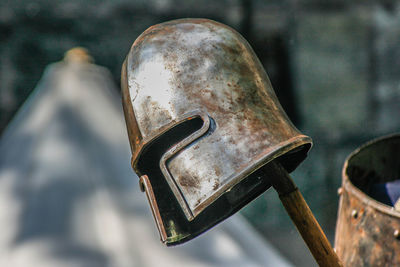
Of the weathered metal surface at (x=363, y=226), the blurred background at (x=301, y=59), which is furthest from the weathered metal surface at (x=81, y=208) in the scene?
the blurred background at (x=301, y=59)

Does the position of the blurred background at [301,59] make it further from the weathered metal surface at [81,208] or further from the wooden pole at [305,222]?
the wooden pole at [305,222]

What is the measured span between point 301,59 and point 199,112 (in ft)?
6.62

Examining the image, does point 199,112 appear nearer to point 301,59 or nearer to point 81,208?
point 81,208

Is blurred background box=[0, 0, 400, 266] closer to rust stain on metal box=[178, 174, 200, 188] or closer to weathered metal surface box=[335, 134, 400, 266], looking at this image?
weathered metal surface box=[335, 134, 400, 266]

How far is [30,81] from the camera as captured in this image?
86.4 inches

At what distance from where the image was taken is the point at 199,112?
46 cm

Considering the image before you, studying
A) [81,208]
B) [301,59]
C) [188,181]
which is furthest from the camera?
[301,59]

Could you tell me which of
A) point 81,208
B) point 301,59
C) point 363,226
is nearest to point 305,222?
point 363,226

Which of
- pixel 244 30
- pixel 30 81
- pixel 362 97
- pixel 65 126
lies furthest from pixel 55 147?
pixel 362 97

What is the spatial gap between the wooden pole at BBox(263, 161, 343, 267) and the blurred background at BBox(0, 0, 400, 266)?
6.07 ft

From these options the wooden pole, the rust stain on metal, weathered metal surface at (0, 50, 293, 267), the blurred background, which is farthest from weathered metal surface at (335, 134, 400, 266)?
the blurred background

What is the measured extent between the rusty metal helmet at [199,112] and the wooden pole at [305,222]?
3 cm

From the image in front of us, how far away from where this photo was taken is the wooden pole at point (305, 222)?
0.47 m

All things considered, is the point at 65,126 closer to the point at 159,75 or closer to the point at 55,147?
the point at 55,147
